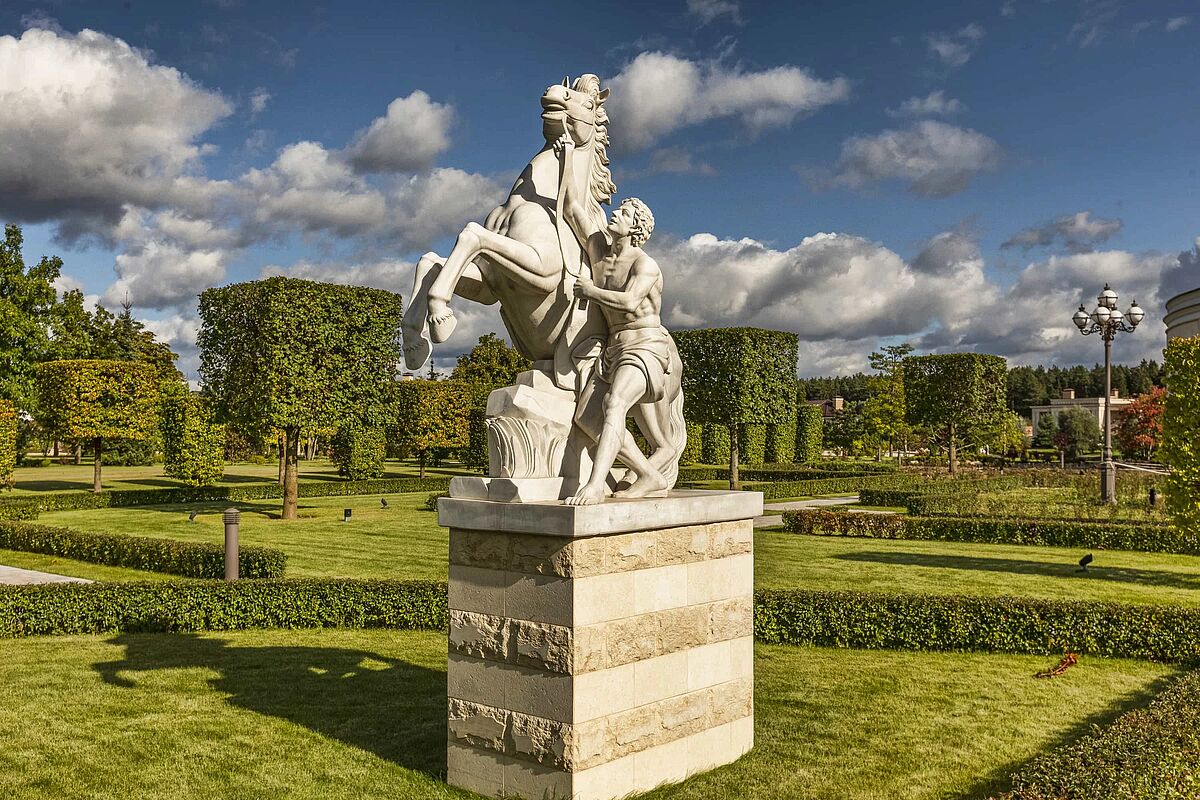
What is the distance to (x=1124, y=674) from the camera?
9.10 m

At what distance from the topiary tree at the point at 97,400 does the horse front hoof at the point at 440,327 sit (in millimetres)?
29017

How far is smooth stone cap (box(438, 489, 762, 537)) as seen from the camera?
199 inches

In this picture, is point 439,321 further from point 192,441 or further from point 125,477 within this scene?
point 125,477

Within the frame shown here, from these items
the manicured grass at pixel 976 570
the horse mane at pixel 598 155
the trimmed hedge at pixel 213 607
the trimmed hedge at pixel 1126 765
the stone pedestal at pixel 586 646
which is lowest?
the manicured grass at pixel 976 570

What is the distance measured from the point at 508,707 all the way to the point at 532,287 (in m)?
2.86

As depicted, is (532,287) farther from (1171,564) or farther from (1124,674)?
(1171,564)

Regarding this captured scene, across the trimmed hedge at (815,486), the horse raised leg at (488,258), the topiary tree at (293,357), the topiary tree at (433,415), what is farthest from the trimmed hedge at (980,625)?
the topiary tree at (433,415)

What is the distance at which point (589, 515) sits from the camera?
16.5 ft

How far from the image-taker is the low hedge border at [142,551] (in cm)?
1409

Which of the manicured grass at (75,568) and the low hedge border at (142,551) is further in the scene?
the manicured grass at (75,568)

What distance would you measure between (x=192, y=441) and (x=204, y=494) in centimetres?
216

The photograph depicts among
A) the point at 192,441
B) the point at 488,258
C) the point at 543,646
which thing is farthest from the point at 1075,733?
the point at 192,441

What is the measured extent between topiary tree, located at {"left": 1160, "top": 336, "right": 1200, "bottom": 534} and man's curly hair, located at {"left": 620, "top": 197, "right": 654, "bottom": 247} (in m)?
13.0

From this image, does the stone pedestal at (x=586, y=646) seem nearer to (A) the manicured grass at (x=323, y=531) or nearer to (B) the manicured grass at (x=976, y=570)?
(B) the manicured grass at (x=976, y=570)
